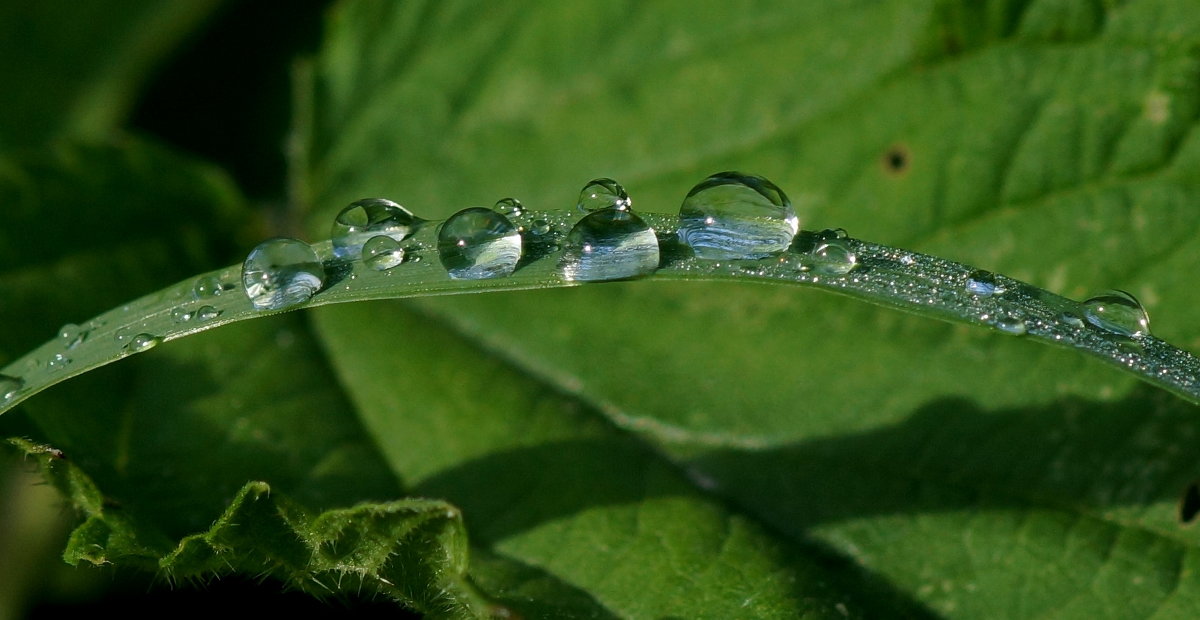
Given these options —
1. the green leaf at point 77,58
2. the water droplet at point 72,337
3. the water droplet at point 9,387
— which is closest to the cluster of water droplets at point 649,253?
the water droplet at point 72,337

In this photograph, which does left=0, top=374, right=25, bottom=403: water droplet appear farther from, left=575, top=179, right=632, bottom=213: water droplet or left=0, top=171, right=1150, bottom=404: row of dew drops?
left=575, top=179, right=632, bottom=213: water droplet

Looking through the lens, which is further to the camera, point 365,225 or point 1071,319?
point 365,225

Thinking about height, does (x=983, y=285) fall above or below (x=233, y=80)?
below

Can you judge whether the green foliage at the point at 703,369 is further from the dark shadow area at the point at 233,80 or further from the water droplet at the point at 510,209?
the dark shadow area at the point at 233,80

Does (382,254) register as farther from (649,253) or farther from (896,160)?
(896,160)

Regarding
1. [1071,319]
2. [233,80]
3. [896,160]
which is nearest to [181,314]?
[1071,319]

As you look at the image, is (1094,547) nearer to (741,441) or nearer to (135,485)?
(741,441)

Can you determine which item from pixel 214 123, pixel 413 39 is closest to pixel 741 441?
pixel 413 39
